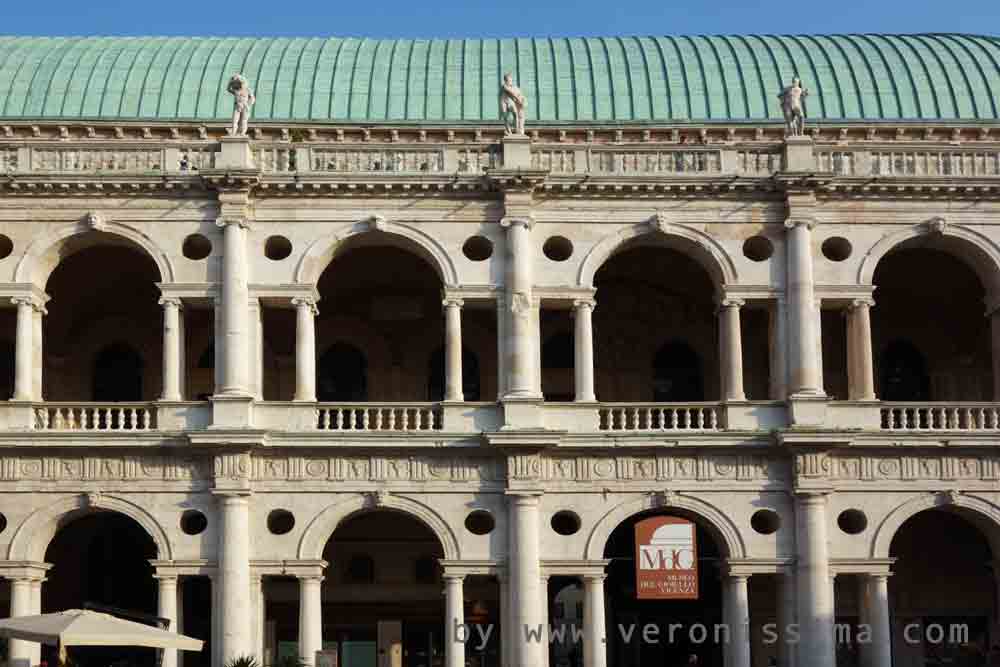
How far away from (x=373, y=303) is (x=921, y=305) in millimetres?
13792

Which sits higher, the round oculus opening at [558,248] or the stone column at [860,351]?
the round oculus opening at [558,248]

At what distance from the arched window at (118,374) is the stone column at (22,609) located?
22.4ft

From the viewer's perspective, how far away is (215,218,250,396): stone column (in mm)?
37031

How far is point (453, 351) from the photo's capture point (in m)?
37.5

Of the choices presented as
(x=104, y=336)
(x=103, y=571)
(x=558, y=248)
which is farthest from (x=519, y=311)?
(x=103, y=571)

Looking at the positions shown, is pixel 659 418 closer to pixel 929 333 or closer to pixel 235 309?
pixel 929 333

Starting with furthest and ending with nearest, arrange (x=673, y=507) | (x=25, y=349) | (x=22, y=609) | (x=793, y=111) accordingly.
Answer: (x=793, y=111) < (x=25, y=349) < (x=673, y=507) < (x=22, y=609)

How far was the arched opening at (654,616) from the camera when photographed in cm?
4228

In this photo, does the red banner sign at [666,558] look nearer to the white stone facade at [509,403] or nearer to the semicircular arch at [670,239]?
the white stone facade at [509,403]

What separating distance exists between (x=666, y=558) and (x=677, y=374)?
6.90 meters

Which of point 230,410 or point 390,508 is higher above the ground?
point 230,410

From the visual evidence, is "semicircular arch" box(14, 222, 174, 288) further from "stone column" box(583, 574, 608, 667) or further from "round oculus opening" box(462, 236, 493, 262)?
"stone column" box(583, 574, 608, 667)

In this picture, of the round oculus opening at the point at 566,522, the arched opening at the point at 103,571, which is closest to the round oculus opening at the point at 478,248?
the round oculus opening at the point at 566,522

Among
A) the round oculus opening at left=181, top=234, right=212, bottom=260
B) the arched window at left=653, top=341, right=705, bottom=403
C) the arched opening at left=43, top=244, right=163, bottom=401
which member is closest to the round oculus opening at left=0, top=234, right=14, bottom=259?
the arched opening at left=43, top=244, right=163, bottom=401
